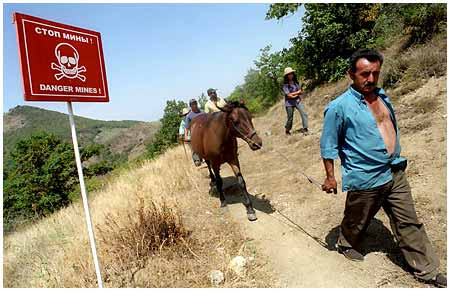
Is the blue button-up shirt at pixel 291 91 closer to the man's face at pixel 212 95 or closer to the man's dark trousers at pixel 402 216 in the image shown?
the man's face at pixel 212 95

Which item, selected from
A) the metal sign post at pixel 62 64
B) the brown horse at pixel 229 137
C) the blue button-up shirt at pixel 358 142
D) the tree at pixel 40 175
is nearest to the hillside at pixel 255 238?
the brown horse at pixel 229 137

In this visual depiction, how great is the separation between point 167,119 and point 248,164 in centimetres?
3175

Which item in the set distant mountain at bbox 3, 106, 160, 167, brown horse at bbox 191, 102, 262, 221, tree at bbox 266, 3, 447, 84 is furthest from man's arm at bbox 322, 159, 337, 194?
distant mountain at bbox 3, 106, 160, 167

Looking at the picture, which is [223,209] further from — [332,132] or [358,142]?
[358,142]

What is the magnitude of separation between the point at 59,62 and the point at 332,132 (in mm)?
2600

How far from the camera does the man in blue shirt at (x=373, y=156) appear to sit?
10.0 feet

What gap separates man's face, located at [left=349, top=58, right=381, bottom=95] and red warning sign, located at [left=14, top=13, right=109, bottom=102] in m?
2.50

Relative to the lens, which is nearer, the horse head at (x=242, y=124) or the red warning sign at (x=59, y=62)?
the red warning sign at (x=59, y=62)

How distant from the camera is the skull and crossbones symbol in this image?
306 centimetres

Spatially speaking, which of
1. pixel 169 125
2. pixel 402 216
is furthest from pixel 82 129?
pixel 402 216

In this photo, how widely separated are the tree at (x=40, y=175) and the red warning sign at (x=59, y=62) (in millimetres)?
17406

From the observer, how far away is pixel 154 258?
3.90 meters

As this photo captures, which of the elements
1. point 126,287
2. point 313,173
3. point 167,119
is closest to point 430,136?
point 313,173

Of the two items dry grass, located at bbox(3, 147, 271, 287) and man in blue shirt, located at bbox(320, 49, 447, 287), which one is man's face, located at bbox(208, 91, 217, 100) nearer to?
dry grass, located at bbox(3, 147, 271, 287)
